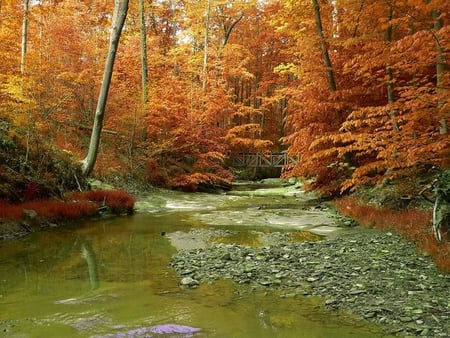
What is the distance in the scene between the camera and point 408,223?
7496 mm

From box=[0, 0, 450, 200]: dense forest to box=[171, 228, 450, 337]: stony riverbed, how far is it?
2.39 meters

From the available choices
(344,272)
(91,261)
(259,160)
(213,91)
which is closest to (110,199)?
(91,261)

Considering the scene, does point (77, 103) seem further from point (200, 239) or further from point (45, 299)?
point (45, 299)

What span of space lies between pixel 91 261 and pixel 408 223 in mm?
5585

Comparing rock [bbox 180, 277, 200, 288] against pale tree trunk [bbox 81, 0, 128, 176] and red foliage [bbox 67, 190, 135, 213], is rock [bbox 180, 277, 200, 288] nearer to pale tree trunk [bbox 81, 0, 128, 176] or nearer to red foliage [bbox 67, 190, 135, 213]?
red foliage [bbox 67, 190, 135, 213]

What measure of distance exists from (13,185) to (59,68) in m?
9.59

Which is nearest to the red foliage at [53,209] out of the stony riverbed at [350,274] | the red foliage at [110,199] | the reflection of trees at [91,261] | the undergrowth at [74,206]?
the undergrowth at [74,206]

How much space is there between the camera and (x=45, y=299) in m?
4.34

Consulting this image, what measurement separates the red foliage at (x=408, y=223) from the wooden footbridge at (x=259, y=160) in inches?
647

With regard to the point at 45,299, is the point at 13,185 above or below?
above

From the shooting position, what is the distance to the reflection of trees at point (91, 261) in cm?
503

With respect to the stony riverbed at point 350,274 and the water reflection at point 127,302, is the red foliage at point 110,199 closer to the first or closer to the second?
the water reflection at point 127,302

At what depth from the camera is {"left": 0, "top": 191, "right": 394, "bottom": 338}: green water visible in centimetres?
354

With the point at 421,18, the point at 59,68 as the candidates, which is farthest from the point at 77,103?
the point at 421,18
